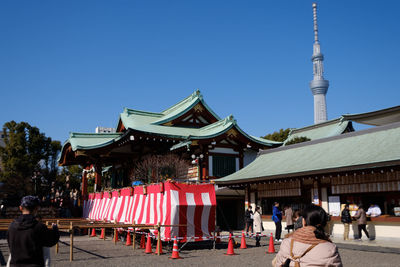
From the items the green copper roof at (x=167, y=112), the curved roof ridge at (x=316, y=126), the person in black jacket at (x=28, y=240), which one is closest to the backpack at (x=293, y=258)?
the person in black jacket at (x=28, y=240)

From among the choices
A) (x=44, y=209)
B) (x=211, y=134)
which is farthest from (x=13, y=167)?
(x=211, y=134)

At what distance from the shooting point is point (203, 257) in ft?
38.2

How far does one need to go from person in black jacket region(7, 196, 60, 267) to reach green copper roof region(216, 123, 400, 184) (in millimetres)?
12420

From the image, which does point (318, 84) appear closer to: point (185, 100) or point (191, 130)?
point (185, 100)

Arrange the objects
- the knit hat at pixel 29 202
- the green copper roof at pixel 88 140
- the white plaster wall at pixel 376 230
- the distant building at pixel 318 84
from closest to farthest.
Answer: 1. the knit hat at pixel 29 202
2. the white plaster wall at pixel 376 230
3. the green copper roof at pixel 88 140
4. the distant building at pixel 318 84

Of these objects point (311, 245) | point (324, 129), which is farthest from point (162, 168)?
point (311, 245)

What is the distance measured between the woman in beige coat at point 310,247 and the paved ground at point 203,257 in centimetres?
710

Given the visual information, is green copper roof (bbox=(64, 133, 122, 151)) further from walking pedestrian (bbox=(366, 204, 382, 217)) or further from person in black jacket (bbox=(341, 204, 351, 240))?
walking pedestrian (bbox=(366, 204, 382, 217))

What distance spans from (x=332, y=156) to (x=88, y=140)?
57.7 feet

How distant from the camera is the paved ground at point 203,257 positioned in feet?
34.2

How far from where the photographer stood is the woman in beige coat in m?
A: 3.34

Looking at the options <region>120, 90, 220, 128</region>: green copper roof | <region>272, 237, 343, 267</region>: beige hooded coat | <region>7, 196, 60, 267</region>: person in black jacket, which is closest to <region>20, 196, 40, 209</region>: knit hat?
<region>7, 196, 60, 267</region>: person in black jacket

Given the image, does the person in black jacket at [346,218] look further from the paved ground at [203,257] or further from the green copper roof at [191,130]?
the green copper roof at [191,130]

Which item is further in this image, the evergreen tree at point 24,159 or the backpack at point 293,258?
the evergreen tree at point 24,159
